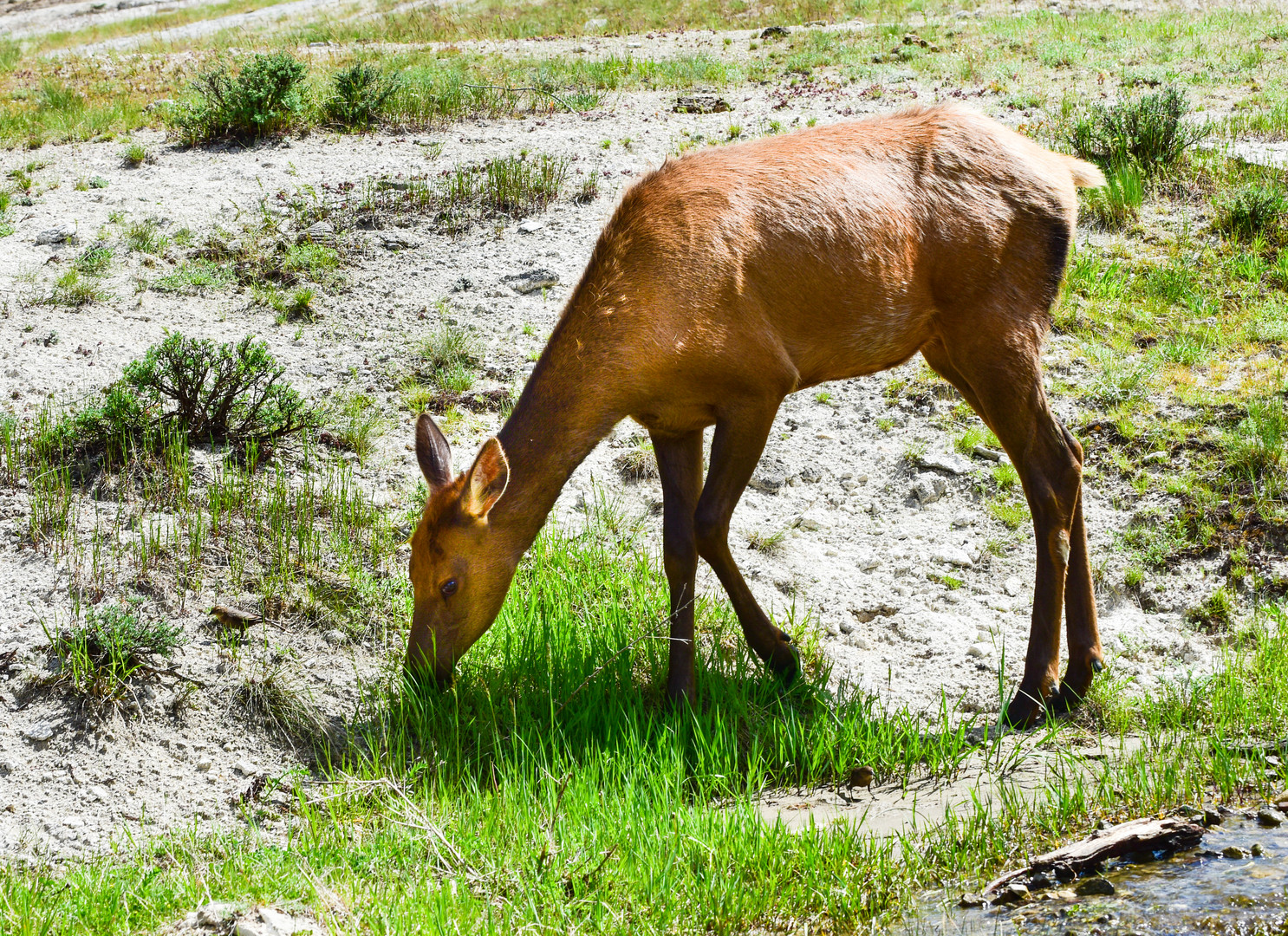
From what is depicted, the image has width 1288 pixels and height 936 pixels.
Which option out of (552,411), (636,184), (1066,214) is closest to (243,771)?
(552,411)

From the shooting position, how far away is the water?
3619 millimetres

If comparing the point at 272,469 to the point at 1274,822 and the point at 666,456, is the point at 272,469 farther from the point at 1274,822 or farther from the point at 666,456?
the point at 1274,822

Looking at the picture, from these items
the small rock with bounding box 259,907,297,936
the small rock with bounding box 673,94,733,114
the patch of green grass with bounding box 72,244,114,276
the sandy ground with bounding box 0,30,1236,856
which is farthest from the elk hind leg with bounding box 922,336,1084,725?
the small rock with bounding box 673,94,733,114

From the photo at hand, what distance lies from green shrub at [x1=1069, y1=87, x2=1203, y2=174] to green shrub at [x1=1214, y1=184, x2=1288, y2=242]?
3.47 feet

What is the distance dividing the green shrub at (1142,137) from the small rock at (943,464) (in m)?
4.05

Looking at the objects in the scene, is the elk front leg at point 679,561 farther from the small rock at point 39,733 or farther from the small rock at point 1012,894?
the small rock at point 39,733

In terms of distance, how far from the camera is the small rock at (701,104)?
1327 cm

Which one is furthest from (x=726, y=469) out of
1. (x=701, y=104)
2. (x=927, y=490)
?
(x=701, y=104)

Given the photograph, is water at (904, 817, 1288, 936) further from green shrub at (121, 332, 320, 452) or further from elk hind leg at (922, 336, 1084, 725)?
green shrub at (121, 332, 320, 452)

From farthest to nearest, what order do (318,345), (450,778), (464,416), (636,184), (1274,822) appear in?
(318,345)
(464,416)
(636,184)
(450,778)
(1274,822)

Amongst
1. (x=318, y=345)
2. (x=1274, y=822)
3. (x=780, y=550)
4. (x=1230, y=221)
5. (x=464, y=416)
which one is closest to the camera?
(x=1274, y=822)

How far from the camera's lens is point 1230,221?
944 centimetres

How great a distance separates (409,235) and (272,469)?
3.56m

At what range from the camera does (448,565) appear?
5.14 meters
